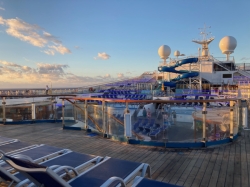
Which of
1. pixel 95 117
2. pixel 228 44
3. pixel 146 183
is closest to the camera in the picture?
pixel 146 183

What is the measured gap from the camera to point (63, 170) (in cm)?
223

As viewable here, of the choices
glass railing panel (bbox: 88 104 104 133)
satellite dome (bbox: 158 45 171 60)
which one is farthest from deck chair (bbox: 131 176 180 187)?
satellite dome (bbox: 158 45 171 60)

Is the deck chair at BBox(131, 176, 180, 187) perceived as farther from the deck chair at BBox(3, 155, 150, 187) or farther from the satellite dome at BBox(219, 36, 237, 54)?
the satellite dome at BBox(219, 36, 237, 54)

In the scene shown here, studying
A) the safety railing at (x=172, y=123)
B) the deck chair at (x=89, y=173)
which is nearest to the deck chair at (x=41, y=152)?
the deck chair at (x=89, y=173)

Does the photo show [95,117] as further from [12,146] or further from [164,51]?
[164,51]

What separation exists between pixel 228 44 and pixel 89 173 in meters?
32.5

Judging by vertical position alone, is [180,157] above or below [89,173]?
below

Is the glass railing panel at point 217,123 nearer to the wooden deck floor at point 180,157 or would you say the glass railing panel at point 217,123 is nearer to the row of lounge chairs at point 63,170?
the wooden deck floor at point 180,157

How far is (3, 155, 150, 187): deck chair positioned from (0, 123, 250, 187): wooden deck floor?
0.81m

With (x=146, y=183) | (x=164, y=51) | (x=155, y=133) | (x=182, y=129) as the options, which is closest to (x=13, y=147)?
(x=146, y=183)

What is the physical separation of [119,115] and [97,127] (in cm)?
76

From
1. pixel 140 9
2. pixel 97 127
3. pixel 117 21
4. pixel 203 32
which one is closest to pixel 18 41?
pixel 117 21

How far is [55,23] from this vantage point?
9.53m

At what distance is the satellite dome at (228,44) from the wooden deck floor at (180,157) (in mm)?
28101
